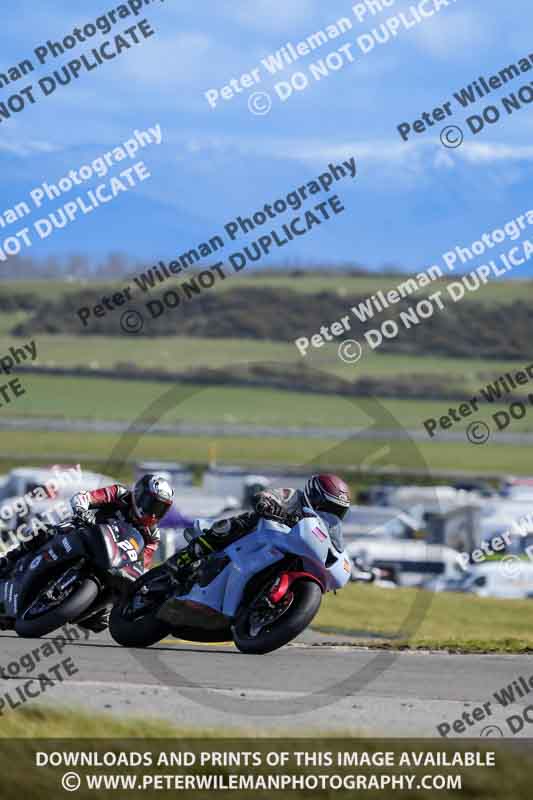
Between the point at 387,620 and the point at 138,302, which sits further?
the point at 138,302

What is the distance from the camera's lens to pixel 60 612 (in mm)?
12148

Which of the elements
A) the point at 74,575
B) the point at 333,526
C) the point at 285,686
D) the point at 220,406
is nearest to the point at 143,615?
the point at 74,575

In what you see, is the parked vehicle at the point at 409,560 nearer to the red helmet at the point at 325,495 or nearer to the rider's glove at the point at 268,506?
the red helmet at the point at 325,495

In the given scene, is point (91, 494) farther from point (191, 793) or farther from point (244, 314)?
point (244, 314)

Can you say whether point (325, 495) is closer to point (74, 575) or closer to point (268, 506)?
point (268, 506)

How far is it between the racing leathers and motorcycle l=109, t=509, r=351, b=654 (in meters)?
0.51

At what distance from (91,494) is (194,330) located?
394ft

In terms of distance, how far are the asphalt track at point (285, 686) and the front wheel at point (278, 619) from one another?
0.31 m

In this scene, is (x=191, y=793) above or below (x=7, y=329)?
below

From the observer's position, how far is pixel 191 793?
25.4 ft

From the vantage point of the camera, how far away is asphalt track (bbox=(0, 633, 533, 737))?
9.95 metres

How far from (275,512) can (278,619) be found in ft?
3.02

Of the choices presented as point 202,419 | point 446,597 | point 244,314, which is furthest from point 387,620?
point 244,314

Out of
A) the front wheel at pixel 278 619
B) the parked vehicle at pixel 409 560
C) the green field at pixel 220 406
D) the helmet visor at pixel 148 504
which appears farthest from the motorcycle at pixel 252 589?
the green field at pixel 220 406
